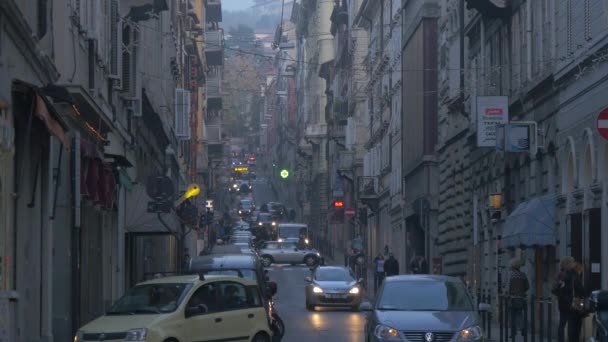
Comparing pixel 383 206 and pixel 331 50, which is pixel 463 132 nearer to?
pixel 383 206

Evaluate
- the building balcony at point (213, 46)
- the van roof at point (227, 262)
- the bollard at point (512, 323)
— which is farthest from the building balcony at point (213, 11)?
the bollard at point (512, 323)

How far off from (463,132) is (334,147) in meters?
57.8

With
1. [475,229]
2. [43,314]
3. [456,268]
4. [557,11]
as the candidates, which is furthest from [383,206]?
[43,314]

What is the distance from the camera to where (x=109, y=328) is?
773 inches

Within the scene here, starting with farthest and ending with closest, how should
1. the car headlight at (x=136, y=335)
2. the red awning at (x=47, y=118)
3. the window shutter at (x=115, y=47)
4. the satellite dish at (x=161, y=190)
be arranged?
the satellite dish at (x=161, y=190)
the window shutter at (x=115, y=47)
the car headlight at (x=136, y=335)
the red awning at (x=47, y=118)

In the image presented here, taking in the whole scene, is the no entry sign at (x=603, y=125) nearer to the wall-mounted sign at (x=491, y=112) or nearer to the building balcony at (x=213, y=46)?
the wall-mounted sign at (x=491, y=112)

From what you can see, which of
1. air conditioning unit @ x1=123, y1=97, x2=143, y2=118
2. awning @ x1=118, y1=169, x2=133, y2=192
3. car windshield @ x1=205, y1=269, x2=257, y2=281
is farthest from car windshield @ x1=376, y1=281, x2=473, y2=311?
air conditioning unit @ x1=123, y1=97, x2=143, y2=118

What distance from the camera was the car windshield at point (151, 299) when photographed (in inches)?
810

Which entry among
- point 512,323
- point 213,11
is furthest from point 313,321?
point 213,11

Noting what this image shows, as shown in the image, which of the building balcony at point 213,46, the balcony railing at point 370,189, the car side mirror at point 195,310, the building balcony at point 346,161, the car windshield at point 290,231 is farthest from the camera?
the building balcony at point 213,46

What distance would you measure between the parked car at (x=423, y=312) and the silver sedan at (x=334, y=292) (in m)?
19.3

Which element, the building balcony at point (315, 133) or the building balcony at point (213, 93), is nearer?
the building balcony at point (213, 93)

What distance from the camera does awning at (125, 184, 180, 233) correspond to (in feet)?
118

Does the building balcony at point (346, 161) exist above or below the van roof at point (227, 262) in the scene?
above
